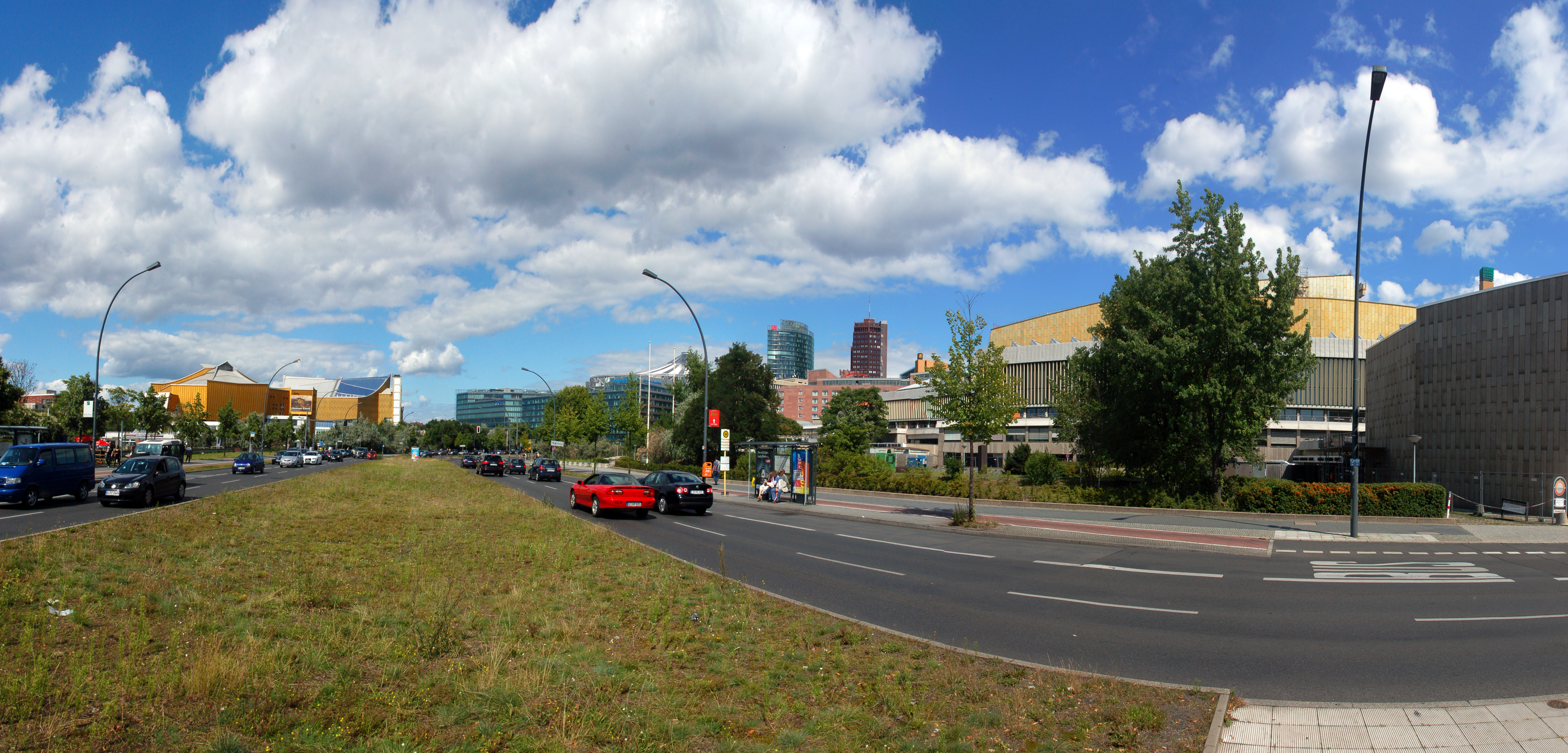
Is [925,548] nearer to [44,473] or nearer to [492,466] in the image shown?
[44,473]

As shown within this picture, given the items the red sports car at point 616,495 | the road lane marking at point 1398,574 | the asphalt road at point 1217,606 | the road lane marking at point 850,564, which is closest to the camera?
the asphalt road at point 1217,606

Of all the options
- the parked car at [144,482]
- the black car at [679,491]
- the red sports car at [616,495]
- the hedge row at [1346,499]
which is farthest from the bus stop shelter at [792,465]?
the parked car at [144,482]

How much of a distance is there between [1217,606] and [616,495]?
54.6 feet

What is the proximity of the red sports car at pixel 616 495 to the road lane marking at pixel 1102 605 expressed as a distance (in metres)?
14.1

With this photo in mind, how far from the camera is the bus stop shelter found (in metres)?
31.1

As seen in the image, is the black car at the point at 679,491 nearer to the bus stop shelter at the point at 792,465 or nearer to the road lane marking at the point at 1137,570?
the bus stop shelter at the point at 792,465

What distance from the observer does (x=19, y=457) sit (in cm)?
2148

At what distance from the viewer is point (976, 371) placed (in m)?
22.3

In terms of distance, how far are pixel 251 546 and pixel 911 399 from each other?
10177 centimetres

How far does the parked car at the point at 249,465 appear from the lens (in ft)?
150

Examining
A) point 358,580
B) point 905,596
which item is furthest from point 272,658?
point 905,596

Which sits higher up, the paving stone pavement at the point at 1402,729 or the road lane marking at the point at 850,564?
the paving stone pavement at the point at 1402,729

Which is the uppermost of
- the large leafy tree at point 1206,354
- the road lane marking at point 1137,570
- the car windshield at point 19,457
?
the large leafy tree at point 1206,354

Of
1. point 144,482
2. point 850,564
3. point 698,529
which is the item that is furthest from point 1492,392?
point 144,482
